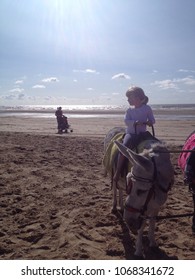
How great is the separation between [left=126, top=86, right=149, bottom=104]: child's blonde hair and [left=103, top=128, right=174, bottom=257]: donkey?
1.30m

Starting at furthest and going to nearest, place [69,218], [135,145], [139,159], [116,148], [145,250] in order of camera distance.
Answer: [116,148] < [69,218] < [135,145] < [145,250] < [139,159]

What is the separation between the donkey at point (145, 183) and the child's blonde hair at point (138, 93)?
1.30 meters

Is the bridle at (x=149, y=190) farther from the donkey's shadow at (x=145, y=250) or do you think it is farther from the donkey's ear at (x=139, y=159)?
the donkey's shadow at (x=145, y=250)

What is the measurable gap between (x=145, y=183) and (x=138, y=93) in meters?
1.95

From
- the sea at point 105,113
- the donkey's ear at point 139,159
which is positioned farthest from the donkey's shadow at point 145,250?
the sea at point 105,113

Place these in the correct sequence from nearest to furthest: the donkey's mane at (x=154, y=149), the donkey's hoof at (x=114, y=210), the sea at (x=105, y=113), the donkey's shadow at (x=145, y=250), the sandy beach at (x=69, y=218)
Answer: the donkey's mane at (x=154, y=149)
the donkey's shadow at (x=145, y=250)
the sandy beach at (x=69, y=218)
the donkey's hoof at (x=114, y=210)
the sea at (x=105, y=113)

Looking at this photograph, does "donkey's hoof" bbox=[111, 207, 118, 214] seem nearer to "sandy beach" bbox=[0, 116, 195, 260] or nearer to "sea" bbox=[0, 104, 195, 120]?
"sandy beach" bbox=[0, 116, 195, 260]

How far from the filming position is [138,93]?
5.52 metres

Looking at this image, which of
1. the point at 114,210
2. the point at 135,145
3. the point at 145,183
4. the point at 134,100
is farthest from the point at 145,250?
the point at 134,100

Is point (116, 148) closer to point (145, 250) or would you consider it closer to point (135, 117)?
point (135, 117)

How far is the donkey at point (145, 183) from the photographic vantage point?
424 centimetres

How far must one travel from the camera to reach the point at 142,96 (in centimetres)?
556

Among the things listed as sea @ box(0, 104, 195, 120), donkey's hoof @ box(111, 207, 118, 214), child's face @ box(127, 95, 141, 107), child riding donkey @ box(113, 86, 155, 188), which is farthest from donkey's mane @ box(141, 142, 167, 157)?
sea @ box(0, 104, 195, 120)

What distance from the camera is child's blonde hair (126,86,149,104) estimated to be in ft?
18.1
